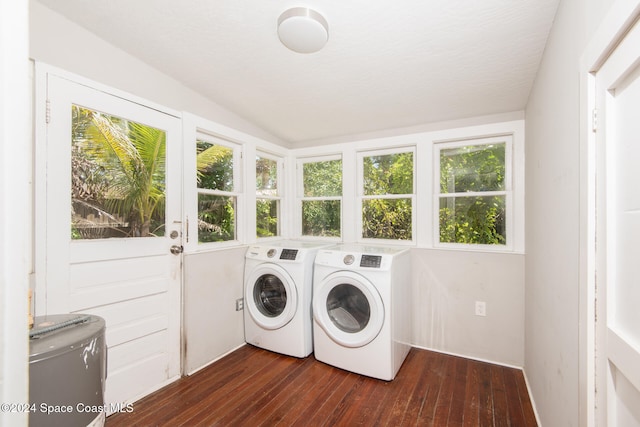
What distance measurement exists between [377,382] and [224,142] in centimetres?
241

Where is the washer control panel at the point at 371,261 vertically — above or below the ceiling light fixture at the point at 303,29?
below

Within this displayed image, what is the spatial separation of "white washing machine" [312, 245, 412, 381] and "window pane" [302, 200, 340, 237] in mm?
867

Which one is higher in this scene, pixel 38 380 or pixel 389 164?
pixel 389 164

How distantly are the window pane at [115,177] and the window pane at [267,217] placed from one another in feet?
3.54

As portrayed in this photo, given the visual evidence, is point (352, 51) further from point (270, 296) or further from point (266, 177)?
point (270, 296)

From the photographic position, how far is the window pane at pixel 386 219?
9.26 feet

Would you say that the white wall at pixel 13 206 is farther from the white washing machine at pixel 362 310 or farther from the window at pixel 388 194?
the window at pixel 388 194

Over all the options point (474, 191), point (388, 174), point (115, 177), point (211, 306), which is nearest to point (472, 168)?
point (474, 191)

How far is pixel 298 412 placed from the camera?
1.75 meters

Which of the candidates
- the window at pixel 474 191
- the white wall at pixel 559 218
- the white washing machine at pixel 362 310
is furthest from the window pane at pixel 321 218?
the white wall at pixel 559 218

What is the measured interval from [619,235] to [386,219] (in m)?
2.12

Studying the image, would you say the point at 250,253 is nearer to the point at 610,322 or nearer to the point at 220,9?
the point at 220,9

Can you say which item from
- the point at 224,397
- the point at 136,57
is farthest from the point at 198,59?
the point at 224,397

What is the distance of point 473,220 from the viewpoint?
2516 mm
